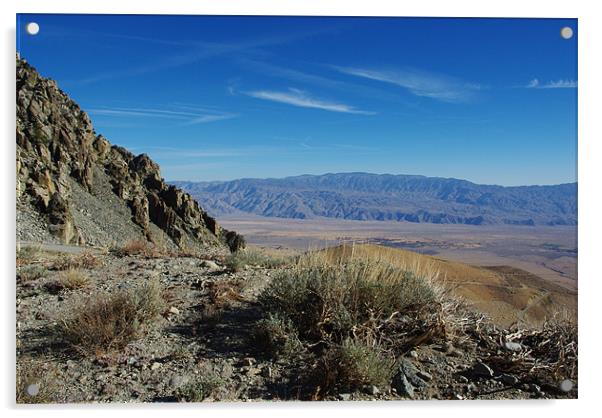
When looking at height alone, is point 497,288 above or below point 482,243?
below

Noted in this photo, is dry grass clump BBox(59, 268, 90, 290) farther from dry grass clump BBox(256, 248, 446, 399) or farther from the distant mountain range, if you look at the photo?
the distant mountain range

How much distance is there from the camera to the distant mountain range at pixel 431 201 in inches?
172

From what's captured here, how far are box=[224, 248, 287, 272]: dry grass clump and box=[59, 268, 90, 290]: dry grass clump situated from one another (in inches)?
59.8

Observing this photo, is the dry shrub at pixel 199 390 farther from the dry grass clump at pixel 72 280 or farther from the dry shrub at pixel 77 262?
the dry shrub at pixel 77 262

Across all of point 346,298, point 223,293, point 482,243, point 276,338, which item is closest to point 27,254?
point 223,293

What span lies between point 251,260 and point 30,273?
2.32 metres

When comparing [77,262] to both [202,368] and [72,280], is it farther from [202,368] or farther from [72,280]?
[202,368]

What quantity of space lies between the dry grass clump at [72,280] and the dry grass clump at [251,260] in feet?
4.99

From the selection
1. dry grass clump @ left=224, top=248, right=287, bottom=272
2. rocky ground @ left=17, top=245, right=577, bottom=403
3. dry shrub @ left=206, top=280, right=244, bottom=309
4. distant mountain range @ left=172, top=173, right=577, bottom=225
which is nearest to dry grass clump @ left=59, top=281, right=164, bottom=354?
rocky ground @ left=17, top=245, right=577, bottom=403

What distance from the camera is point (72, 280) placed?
4.43 metres

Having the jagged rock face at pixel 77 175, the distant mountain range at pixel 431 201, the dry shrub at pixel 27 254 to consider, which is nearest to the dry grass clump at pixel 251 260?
the distant mountain range at pixel 431 201

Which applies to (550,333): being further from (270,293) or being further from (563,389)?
(270,293)

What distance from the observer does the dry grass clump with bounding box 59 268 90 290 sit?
442 centimetres

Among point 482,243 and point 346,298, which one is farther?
point 482,243
